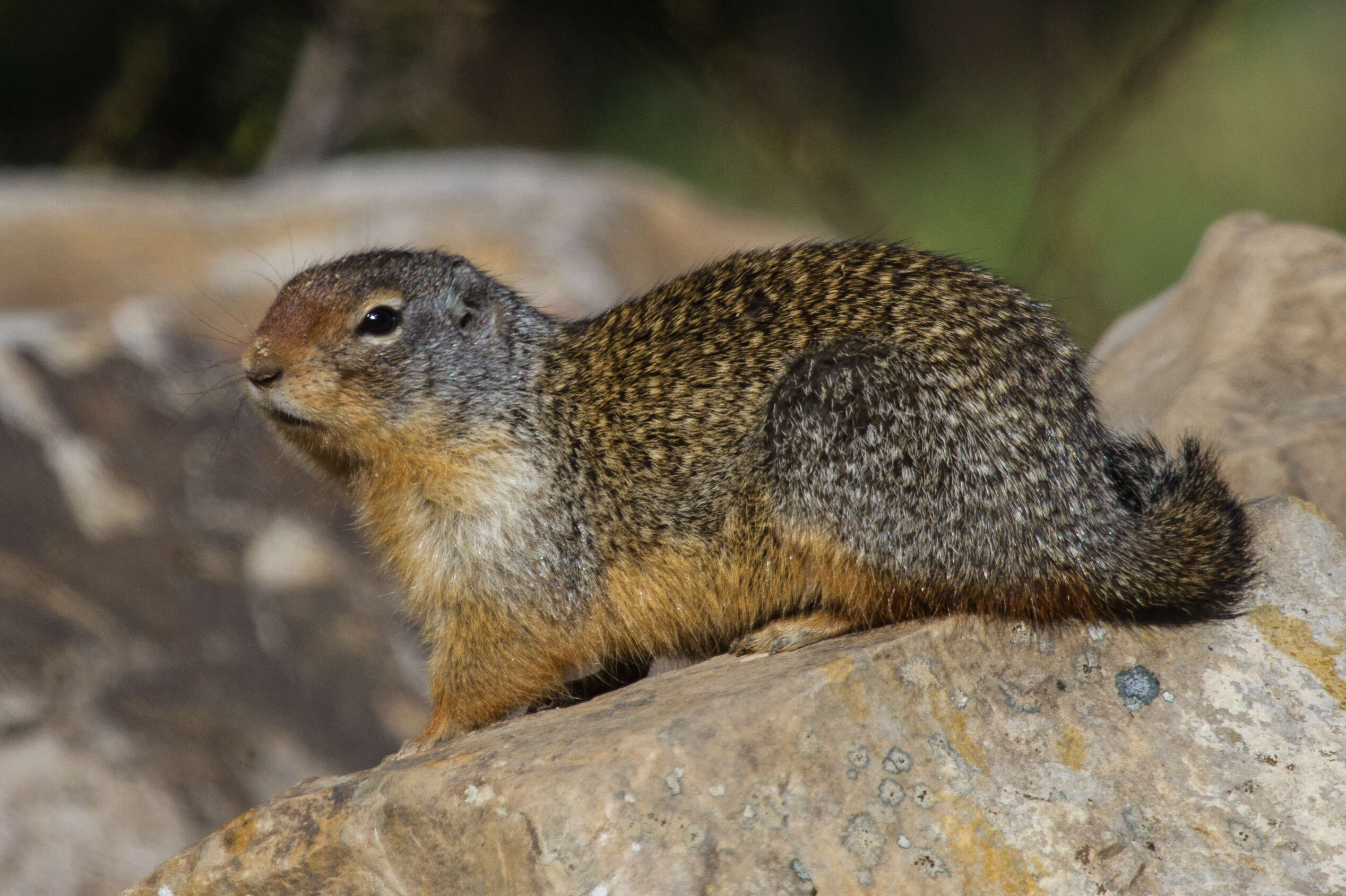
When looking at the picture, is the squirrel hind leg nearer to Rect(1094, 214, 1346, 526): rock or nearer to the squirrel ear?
the squirrel ear

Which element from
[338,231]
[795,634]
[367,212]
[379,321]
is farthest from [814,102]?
[795,634]

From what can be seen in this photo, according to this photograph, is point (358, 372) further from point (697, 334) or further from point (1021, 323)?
point (1021, 323)

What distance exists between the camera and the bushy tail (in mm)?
4191

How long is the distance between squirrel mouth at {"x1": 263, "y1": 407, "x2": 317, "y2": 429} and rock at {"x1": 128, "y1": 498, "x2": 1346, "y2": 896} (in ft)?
4.03

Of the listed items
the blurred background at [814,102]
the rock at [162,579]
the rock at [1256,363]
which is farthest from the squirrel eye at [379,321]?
the rock at [1256,363]

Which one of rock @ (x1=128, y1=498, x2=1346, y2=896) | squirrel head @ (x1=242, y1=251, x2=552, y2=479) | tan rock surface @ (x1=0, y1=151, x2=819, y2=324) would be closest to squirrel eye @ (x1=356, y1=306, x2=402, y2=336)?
squirrel head @ (x1=242, y1=251, x2=552, y2=479)

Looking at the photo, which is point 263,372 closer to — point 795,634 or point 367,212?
point 795,634

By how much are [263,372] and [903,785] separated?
8.11 feet

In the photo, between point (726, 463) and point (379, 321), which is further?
point (379, 321)

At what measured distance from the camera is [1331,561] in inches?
175

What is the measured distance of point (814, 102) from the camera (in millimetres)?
11719

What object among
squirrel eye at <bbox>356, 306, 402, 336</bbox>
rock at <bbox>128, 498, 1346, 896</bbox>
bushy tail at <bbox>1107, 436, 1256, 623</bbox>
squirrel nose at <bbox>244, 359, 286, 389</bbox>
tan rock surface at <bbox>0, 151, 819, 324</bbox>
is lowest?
rock at <bbox>128, 498, 1346, 896</bbox>

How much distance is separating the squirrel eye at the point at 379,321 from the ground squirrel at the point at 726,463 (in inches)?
0.5

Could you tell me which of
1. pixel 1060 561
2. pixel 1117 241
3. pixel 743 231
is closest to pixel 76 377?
pixel 743 231
